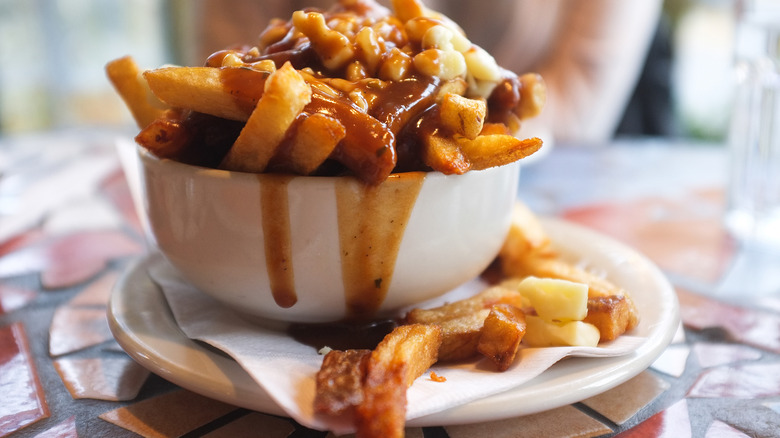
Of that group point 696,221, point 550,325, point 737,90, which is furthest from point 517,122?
point 737,90

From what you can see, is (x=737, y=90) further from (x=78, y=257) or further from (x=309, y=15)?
(x=78, y=257)

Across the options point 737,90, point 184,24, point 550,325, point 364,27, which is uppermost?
point 364,27

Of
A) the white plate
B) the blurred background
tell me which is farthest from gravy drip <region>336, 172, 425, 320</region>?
the blurred background

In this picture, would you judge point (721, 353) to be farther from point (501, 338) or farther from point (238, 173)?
point (238, 173)

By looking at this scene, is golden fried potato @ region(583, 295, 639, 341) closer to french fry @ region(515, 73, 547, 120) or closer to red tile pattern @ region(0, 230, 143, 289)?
french fry @ region(515, 73, 547, 120)

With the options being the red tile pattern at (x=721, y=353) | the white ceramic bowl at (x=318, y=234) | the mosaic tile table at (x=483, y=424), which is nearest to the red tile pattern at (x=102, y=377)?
the mosaic tile table at (x=483, y=424)

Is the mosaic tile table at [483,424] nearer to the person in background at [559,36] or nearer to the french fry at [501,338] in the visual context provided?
the french fry at [501,338]

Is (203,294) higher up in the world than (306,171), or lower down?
lower down
